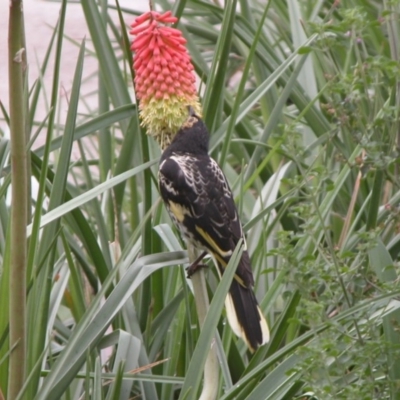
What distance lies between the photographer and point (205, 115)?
1.98 m

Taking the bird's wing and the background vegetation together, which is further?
the bird's wing

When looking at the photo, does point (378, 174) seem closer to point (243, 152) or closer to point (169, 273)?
point (169, 273)

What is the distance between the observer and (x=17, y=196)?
131 cm

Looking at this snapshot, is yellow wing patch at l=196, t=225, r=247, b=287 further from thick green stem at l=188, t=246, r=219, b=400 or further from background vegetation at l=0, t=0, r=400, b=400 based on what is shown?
thick green stem at l=188, t=246, r=219, b=400

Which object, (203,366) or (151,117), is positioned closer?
(203,366)

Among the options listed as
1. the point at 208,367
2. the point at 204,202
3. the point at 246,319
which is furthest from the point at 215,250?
the point at 208,367

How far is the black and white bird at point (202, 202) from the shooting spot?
1764 mm

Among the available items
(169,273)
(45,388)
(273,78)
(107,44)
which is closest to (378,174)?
(273,78)

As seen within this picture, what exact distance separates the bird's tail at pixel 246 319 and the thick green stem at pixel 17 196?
1.43 feet

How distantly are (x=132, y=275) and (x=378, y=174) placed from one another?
0.62 metres

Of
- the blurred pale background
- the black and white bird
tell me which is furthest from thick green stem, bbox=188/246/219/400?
the blurred pale background

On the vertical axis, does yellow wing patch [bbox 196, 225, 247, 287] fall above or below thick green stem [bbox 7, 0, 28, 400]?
below

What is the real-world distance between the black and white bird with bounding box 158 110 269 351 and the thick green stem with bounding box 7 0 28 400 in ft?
1.56

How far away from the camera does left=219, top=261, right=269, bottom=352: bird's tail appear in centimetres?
166
